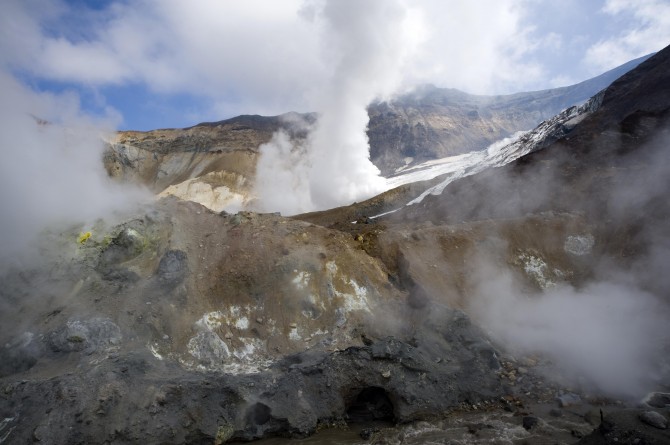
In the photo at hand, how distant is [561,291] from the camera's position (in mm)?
15070

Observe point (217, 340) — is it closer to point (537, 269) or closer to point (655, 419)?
point (655, 419)

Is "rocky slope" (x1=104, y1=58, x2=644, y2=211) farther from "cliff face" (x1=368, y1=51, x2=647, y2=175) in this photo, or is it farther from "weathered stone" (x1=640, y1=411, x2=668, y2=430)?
"weathered stone" (x1=640, y1=411, x2=668, y2=430)

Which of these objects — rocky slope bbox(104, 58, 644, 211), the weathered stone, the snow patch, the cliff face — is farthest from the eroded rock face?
the cliff face

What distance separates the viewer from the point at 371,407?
11.2m

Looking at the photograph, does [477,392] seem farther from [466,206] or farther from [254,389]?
[466,206]

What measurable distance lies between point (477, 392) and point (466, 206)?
1612 cm

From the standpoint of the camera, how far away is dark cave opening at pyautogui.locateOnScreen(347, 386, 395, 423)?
11.0 meters

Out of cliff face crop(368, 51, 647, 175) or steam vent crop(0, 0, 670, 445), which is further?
cliff face crop(368, 51, 647, 175)

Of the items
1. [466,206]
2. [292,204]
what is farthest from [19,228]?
[292,204]

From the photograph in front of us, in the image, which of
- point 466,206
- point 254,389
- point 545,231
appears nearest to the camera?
point 254,389

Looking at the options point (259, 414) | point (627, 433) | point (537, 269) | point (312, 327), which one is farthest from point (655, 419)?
point (259, 414)

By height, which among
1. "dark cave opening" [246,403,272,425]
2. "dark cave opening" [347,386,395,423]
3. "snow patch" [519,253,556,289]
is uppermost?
"snow patch" [519,253,556,289]

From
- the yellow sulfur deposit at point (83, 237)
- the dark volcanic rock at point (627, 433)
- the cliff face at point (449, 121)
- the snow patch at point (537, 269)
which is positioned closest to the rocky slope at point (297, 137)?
the cliff face at point (449, 121)

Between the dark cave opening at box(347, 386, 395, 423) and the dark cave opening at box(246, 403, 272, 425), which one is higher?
the dark cave opening at box(246, 403, 272, 425)
